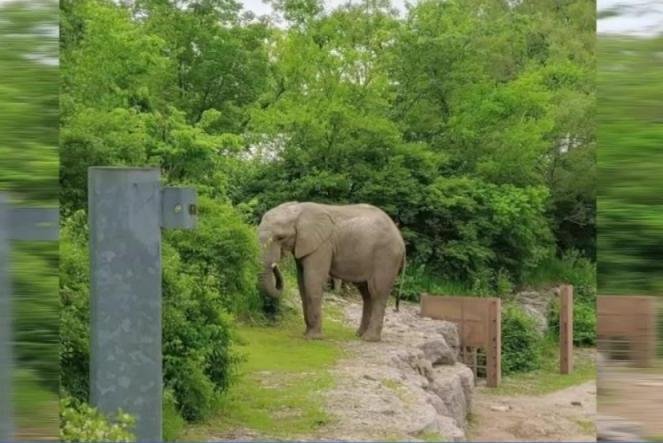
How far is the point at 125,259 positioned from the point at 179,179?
1.70m

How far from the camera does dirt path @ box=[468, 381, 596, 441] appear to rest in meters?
4.09

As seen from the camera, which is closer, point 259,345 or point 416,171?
point 416,171

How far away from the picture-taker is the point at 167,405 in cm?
453

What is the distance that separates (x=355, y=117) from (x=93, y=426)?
1796 millimetres

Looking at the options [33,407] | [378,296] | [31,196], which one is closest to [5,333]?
[33,407]

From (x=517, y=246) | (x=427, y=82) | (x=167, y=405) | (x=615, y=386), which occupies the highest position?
(x=427, y=82)

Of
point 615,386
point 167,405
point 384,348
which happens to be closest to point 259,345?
point 384,348

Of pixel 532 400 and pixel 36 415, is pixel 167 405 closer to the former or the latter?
pixel 36 415

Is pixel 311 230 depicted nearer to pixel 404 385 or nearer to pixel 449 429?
pixel 404 385

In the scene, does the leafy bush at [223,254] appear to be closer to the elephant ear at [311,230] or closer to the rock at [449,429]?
the elephant ear at [311,230]

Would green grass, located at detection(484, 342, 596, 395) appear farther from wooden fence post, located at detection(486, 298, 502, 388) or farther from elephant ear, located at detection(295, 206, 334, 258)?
elephant ear, located at detection(295, 206, 334, 258)

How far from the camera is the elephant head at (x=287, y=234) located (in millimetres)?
5656

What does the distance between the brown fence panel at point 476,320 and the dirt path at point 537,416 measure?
0.12 m

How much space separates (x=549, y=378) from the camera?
478cm
